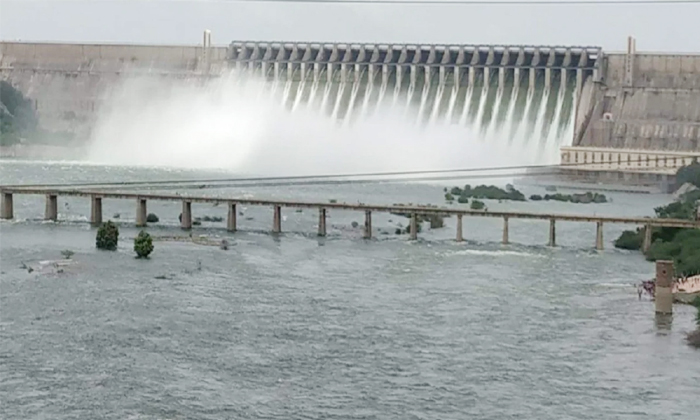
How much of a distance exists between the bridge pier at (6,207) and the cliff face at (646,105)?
123 feet

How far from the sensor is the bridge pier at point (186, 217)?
210 ft

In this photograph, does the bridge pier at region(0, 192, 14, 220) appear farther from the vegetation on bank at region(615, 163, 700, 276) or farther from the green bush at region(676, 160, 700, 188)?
the green bush at region(676, 160, 700, 188)

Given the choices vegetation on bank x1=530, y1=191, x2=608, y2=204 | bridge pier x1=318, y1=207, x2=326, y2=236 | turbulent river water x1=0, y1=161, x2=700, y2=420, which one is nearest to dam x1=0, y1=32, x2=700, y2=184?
vegetation on bank x1=530, y1=191, x2=608, y2=204

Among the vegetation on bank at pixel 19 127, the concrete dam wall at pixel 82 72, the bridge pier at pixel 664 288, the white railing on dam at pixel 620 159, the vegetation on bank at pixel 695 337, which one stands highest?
the concrete dam wall at pixel 82 72

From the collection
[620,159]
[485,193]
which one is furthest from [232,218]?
[620,159]

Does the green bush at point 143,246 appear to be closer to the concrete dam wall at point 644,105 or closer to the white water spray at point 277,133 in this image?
the white water spray at point 277,133

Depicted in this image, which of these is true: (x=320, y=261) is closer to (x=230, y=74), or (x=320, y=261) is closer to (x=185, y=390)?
(x=185, y=390)

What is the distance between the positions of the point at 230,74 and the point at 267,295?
6505cm

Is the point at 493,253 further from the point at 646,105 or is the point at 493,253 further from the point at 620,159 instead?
the point at 646,105

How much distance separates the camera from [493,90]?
99750mm

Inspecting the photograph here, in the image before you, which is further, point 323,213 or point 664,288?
point 323,213

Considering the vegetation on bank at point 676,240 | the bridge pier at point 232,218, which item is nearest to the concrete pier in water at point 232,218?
the bridge pier at point 232,218

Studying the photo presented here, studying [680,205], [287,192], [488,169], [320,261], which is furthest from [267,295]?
[488,169]

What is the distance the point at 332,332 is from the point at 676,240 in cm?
2132
